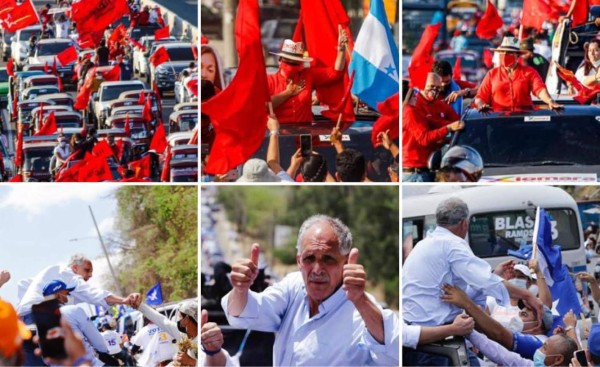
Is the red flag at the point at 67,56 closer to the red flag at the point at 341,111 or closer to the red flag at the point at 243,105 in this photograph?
the red flag at the point at 243,105

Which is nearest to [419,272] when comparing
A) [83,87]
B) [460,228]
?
[460,228]

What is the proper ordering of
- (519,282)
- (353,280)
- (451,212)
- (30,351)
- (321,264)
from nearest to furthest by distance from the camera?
(353,280), (321,264), (30,351), (451,212), (519,282)

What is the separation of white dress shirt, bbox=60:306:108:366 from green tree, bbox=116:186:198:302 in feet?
1.04

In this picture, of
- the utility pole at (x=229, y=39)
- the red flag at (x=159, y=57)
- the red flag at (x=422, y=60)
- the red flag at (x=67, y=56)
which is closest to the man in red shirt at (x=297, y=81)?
the utility pole at (x=229, y=39)

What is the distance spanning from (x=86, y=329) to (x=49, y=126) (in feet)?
3.91

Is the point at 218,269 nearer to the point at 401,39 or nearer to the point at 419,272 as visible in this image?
the point at 419,272

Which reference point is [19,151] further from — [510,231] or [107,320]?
[510,231]

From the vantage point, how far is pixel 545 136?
7531 mm

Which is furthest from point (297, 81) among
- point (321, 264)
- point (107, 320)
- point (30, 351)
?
point (30, 351)

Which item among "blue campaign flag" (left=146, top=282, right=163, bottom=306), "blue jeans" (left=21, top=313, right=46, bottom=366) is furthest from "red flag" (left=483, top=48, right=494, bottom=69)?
"blue jeans" (left=21, top=313, right=46, bottom=366)

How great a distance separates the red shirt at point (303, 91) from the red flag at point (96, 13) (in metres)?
0.94

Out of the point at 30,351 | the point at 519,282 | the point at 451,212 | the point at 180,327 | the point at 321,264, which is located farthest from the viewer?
the point at 180,327

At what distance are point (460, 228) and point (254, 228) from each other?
1210mm

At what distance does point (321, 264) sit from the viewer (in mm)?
6742
